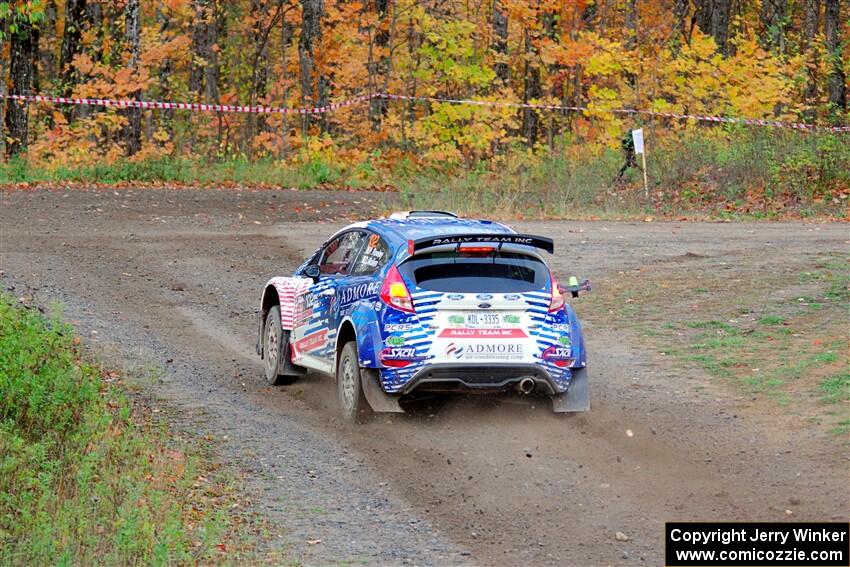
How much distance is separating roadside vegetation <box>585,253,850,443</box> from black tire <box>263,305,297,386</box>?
4112 millimetres

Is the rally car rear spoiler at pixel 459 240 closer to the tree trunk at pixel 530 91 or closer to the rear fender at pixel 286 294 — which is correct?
the rear fender at pixel 286 294

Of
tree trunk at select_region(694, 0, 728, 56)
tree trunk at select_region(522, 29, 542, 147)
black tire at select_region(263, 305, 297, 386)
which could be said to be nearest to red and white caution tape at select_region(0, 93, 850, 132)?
tree trunk at select_region(522, 29, 542, 147)

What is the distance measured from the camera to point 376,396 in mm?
11539

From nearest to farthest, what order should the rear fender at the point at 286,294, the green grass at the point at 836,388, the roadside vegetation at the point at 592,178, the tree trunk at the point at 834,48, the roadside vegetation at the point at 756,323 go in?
the green grass at the point at 836,388 < the roadside vegetation at the point at 756,323 < the rear fender at the point at 286,294 < the roadside vegetation at the point at 592,178 < the tree trunk at the point at 834,48

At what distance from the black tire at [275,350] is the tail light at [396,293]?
2463mm

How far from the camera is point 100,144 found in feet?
128

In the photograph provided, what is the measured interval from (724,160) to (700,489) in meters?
22.6

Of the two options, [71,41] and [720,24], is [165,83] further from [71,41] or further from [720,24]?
[720,24]

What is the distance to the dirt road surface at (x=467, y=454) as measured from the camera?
8.89 metres

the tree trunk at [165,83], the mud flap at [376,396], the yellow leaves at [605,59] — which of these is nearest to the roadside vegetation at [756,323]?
the mud flap at [376,396]

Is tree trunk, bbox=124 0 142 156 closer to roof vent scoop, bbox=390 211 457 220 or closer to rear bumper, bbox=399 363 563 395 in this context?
roof vent scoop, bbox=390 211 457 220

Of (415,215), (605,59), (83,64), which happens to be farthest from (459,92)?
(415,215)

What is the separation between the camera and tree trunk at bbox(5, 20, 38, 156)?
3584cm

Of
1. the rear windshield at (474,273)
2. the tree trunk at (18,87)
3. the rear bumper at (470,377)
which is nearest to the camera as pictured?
the rear bumper at (470,377)
